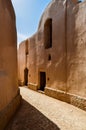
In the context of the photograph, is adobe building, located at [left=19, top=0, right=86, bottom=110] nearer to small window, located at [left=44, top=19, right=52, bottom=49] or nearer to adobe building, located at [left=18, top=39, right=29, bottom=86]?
small window, located at [left=44, top=19, right=52, bottom=49]

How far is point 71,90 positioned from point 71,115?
2133 mm

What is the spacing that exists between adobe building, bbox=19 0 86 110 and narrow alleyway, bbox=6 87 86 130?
38.2 inches

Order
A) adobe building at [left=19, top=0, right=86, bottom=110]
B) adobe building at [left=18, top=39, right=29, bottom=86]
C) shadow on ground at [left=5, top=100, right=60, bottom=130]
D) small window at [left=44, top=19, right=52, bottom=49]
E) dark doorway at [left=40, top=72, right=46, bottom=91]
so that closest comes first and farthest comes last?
shadow on ground at [left=5, top=100, right=60, bottom=130] < adobe building at [left=19, top=0, right=86, bottom=110] < small window at [left=44, top=19, right=52, bottom=49] < dark doorway at [left=40, top=72, right=46, bottom=91] < adobe building at [left=18, top=39, right=29, bottom=86]

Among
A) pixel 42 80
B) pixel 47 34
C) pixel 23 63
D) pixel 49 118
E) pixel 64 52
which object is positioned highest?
pixel 47 34

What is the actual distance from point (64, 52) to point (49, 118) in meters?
4.49

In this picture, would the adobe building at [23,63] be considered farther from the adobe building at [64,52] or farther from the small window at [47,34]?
the small window at [47,34]

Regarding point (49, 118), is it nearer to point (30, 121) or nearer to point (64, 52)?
point (30, 121)

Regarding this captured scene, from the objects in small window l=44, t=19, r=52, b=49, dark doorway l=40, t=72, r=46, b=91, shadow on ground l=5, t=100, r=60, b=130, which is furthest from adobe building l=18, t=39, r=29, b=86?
shadow on ground l=5, t=100, r=60, b=130

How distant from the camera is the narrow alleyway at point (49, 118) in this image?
558cm

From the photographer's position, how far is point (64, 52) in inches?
371

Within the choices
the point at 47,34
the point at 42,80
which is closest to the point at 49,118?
the point at 42,80

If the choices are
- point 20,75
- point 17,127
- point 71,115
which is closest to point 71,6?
point 71,115

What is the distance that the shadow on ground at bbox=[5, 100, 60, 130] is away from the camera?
551 cm

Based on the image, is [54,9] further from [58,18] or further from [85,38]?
[85,38]
